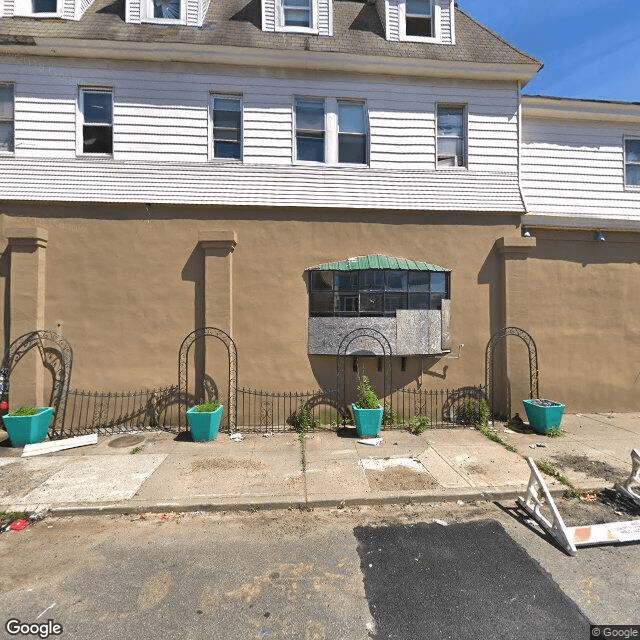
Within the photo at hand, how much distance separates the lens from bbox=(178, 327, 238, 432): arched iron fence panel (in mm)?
8102

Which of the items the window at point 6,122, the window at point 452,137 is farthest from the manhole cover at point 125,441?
the window at point 452,137

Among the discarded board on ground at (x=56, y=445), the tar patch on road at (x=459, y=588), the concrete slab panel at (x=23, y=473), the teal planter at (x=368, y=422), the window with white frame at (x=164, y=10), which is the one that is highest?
the window with white frame at (x=164, y=10)

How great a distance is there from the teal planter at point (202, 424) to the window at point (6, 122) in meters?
7.51

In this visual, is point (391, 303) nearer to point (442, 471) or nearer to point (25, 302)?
point (442, 471)

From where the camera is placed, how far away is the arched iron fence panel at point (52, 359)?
7773 mm

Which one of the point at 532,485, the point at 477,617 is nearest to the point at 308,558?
the point at 477,617

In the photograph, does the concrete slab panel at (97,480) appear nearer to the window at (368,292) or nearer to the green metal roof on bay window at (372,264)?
the window at (368,292)

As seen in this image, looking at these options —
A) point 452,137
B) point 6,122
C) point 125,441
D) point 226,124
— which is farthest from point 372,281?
point 6,122

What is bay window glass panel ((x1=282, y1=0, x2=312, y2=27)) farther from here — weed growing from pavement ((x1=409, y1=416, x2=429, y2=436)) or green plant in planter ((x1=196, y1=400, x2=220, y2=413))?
weed growing from pavement ((x1=409, y1=416, x2=429, y2=436))

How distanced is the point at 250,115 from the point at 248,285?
4.01 m

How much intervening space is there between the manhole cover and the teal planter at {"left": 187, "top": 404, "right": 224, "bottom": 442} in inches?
46.1

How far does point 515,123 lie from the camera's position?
8.73 m

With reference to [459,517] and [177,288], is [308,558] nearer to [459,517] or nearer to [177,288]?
[459,517]

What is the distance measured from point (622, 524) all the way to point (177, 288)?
8.60m
